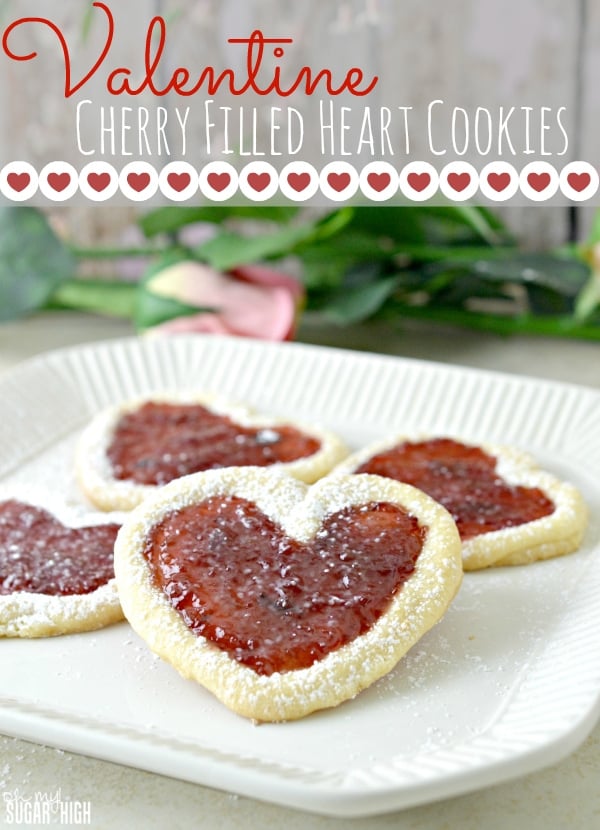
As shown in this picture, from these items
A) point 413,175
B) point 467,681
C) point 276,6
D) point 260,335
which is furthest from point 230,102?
point 467,681

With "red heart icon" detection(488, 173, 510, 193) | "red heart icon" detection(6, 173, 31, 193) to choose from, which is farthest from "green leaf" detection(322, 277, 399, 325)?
"red heart icon" detection(6, 173, 31, 193)

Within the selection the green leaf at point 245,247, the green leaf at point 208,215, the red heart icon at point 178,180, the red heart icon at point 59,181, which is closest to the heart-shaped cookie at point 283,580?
the green leaf at point 245,247

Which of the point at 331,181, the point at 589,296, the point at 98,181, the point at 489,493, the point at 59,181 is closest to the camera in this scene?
the point at 489,493

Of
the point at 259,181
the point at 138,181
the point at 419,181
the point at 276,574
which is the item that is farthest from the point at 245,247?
the point at 276,574

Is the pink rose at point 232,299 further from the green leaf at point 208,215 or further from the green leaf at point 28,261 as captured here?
the green leaf at point 28,261

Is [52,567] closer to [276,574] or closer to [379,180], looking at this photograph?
[276,574]

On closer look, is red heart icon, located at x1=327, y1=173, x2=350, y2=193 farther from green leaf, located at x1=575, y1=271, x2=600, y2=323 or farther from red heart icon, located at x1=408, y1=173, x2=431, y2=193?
green leaf, located at x1=575, y1=271, x2=600, y2=323
